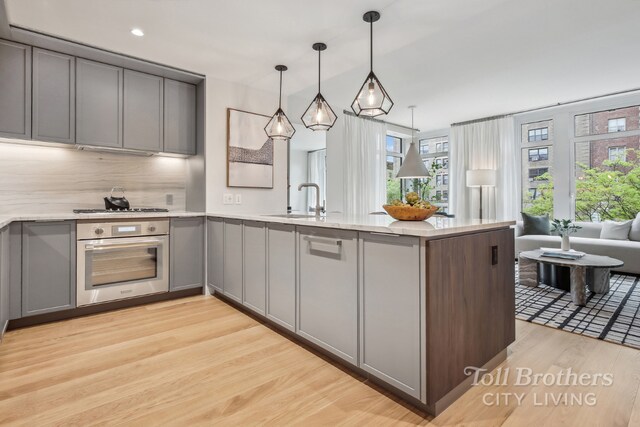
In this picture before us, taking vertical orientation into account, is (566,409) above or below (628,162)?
below

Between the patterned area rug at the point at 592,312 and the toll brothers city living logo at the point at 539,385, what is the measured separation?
76 cm

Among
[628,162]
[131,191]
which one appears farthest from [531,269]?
[131,191]

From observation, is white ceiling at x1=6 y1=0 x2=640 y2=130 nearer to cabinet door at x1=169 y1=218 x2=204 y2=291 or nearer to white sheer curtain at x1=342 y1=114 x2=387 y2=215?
white sheer curtain at x1=342 y1=114 x2=387 y2=215

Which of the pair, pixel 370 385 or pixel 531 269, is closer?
pixel 370 385

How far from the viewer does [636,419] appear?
150 cm

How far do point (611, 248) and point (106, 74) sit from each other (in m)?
6.25

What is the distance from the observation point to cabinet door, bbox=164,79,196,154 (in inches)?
140

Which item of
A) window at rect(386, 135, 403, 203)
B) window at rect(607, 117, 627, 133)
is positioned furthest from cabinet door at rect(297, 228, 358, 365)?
window at rect(607, 117, 627, 133)

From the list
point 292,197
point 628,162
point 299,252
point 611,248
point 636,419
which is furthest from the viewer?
point 292,197

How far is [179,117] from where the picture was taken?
3.64 meters

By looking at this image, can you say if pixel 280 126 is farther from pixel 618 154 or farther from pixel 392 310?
pixel 618 154

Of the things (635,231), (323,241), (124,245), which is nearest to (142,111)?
(124,245)

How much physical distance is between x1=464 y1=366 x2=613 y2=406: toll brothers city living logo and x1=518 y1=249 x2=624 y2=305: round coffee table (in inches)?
58.9

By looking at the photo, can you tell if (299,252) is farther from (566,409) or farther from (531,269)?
(531,269)
